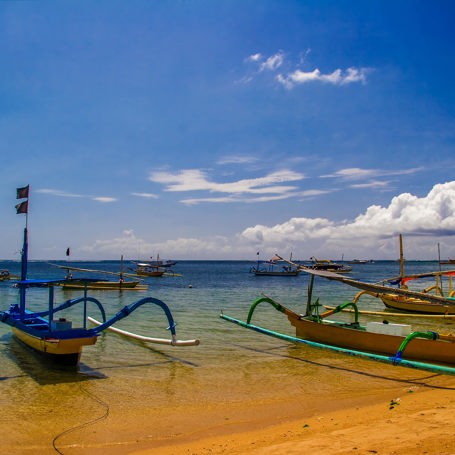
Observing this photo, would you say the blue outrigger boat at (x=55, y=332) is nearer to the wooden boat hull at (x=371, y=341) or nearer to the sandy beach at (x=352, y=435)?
the wooden boat hull at (x=371, y=341)

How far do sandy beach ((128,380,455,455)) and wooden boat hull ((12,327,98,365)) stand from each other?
5.30 metres

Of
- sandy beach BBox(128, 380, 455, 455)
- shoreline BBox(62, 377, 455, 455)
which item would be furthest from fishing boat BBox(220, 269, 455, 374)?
sandy beach BBox(128, 380, 455, 455)

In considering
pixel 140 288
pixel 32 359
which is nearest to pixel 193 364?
pixel 32 359

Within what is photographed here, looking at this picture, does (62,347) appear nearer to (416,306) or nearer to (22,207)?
(22,207)

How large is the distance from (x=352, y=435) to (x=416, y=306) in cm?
2241

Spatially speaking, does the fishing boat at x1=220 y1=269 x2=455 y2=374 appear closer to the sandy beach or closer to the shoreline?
the shoreline

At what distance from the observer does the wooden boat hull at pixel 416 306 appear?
2542 cm

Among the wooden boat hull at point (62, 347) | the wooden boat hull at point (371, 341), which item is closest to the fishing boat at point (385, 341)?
the wooden boat hull at point (371, 341)

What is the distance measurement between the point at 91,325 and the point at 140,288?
24.9 meters

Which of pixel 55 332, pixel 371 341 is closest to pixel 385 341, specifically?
pixel 371 341

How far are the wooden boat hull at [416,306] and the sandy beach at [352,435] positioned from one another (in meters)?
17.7

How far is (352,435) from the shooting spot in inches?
279

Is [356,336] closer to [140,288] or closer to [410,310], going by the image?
[410,310]

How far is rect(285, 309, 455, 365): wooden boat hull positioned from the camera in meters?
13.1
